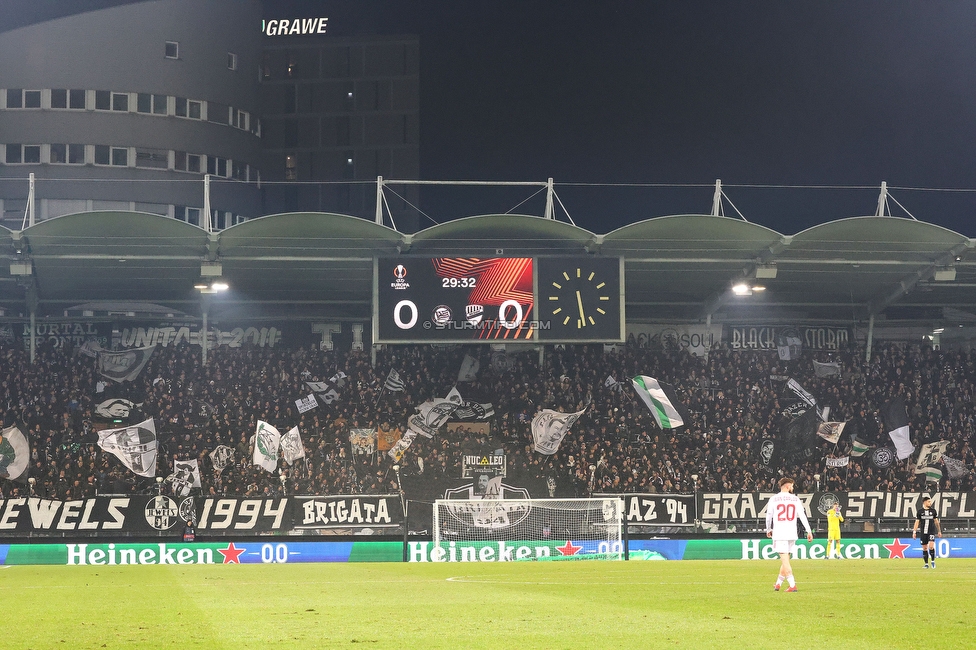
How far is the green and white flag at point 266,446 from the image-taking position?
33281mm

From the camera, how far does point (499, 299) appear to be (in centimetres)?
2936

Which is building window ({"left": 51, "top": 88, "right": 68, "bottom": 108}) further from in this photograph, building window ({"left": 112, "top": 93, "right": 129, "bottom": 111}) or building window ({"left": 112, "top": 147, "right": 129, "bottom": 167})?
building window ({"left": 112, "top": 147, "right": 129, "bottom": 167})

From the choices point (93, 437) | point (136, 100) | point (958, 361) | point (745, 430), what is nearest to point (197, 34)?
point (136, 100)

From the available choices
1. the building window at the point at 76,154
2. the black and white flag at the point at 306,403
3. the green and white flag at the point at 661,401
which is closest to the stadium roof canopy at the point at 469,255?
the green and white flag at the point at 661,401

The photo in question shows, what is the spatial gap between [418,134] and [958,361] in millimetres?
43302

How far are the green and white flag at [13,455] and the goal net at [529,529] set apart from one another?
1278 centimetres

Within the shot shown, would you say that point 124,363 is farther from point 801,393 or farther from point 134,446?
point 801,393

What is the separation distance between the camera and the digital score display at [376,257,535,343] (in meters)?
29.2

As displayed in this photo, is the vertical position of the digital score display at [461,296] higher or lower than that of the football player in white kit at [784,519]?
higher

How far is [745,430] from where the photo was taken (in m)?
36.1

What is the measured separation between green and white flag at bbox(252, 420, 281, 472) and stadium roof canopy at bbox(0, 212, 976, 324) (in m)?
4.89

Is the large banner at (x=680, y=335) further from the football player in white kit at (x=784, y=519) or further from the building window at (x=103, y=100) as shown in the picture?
the building window at (x=103, y=100)

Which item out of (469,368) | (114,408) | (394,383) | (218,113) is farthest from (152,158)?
(469,368)

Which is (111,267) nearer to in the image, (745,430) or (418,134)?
(745,430)
